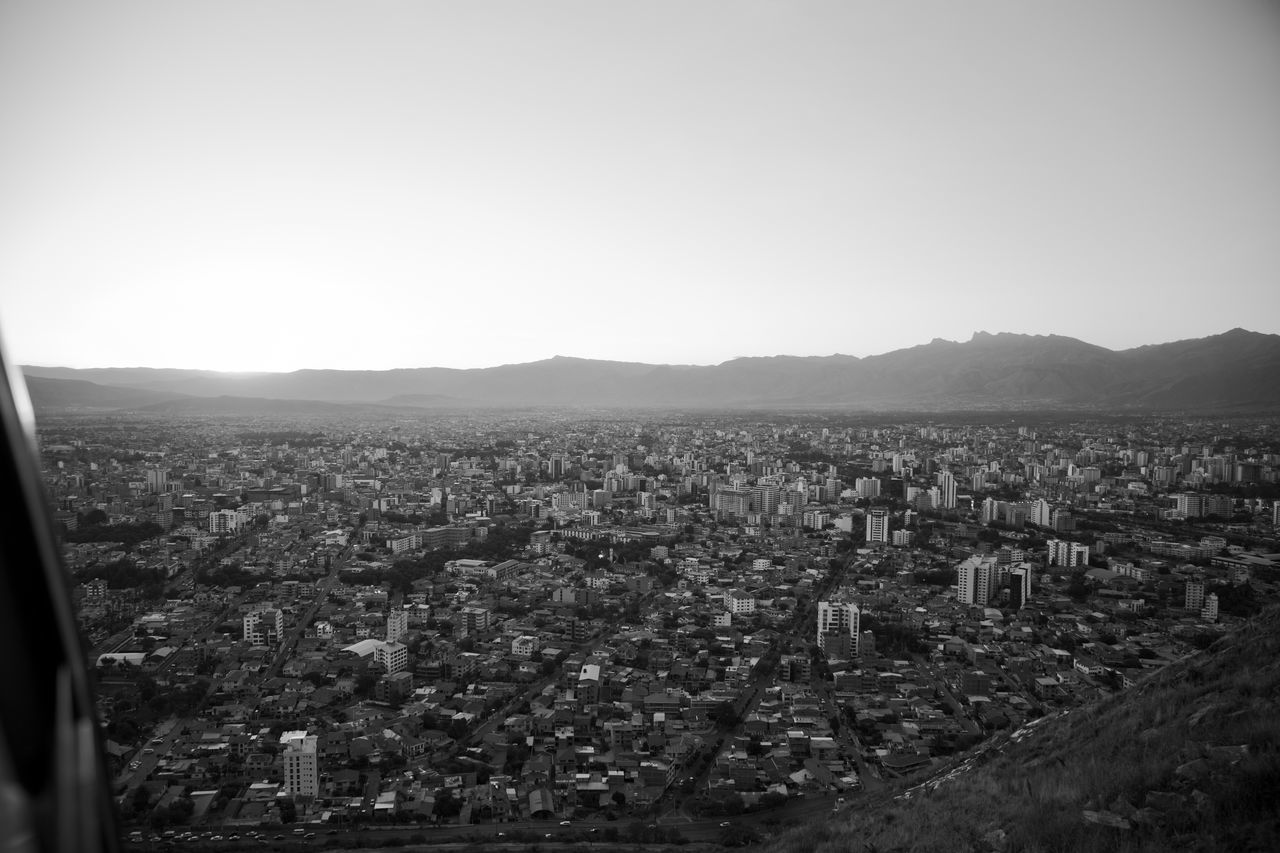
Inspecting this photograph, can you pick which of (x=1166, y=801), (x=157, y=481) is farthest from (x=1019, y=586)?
(x=157, y=481)

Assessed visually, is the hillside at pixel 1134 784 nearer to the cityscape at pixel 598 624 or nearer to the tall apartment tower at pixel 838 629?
the cityscape at pixel 598 624

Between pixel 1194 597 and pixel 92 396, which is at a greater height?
pixel 92 396

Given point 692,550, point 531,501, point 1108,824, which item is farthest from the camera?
point 531,501

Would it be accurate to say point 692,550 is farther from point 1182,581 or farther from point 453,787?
point 453,787

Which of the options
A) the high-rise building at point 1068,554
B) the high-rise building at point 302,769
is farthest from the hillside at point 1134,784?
the high-rise building at point 1068,554

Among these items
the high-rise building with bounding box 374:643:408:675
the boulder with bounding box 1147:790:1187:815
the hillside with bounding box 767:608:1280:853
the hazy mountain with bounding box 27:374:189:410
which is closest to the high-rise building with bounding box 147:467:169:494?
the hazy mountain with bounding box 27:374:189:410

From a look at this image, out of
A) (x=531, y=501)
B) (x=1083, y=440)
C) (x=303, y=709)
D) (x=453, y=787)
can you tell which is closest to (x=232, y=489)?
(x=531, y=501)

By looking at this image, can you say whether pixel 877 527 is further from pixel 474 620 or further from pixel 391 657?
pixel 391 657

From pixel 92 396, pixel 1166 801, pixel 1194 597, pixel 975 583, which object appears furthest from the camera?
Answer: pixel 92 396
